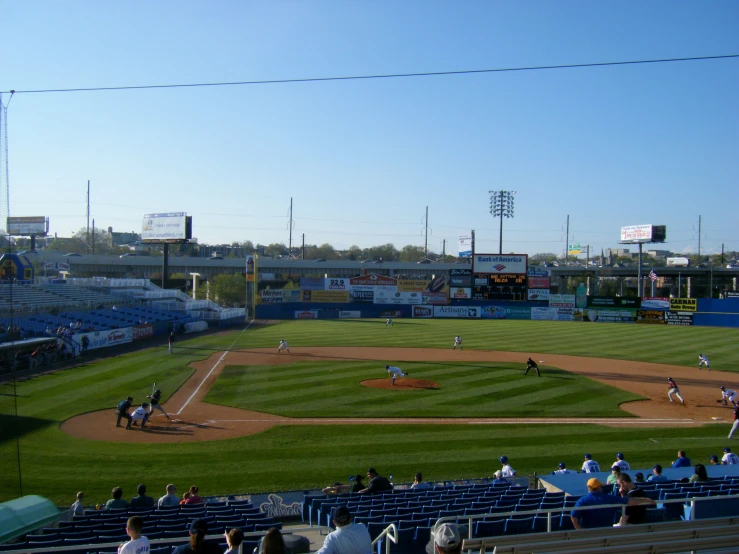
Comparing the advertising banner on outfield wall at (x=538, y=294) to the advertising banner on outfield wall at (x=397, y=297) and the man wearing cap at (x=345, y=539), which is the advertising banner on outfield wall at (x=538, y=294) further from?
the man wearing cap at (x=345, y=539)

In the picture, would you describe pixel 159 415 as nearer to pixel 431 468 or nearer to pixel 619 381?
pixel 431 468

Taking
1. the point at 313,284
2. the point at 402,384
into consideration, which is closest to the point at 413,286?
→ the point at 313,284

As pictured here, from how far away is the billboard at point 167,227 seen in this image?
66.5 m

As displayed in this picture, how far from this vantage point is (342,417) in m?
22.0

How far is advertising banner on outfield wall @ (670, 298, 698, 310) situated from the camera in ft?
213

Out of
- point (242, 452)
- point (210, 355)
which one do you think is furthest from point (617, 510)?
point (210, 355)

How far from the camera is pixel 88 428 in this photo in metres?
19.7

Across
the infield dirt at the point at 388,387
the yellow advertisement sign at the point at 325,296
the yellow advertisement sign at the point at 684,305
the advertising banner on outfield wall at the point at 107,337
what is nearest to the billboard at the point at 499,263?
the yellow advertisement sign at the point at 325,296

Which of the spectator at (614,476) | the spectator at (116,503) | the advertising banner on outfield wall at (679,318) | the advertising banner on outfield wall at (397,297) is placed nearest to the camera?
the spectator at (614,476)

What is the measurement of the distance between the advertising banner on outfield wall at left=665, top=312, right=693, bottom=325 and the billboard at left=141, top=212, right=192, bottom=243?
182ft

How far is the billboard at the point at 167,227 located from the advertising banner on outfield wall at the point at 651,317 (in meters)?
52.8

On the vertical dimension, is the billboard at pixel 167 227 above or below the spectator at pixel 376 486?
above

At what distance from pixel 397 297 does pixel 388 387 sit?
150 feet

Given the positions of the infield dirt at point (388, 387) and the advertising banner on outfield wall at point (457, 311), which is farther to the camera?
the advertising banner on outfield wall at point (457, 311)
